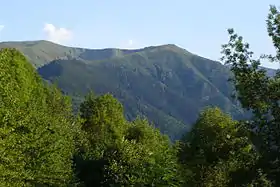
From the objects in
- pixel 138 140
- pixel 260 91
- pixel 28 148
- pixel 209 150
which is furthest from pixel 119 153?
pixel 260 91

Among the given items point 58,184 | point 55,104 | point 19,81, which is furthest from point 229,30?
point 55,104

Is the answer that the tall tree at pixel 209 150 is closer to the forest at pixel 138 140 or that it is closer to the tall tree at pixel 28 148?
the forest at pixel 138 140

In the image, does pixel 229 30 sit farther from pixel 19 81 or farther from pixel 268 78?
pixel 19 81

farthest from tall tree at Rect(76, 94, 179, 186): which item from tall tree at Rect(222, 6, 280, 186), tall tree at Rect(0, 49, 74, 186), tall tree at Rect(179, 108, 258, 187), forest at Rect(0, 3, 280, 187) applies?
tall tree at Rect(222, 6, 280, 186)

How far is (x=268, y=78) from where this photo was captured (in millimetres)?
17281

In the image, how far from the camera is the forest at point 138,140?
1742 centimetres

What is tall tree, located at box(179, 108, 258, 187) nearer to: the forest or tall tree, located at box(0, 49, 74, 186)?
the forest

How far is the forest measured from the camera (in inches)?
686

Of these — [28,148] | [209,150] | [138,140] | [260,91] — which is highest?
[260,91]

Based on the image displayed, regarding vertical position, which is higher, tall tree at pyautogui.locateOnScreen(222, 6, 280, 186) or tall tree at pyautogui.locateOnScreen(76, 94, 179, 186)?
tall tree at pyautogui.locateOnScreen(222, 6, 280, 186)

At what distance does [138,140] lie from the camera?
240 ft

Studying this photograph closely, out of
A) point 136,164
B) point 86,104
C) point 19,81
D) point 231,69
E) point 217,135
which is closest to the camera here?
point 231,69

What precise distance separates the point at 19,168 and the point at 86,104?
5304cm

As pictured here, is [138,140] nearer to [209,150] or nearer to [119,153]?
[119,153]
